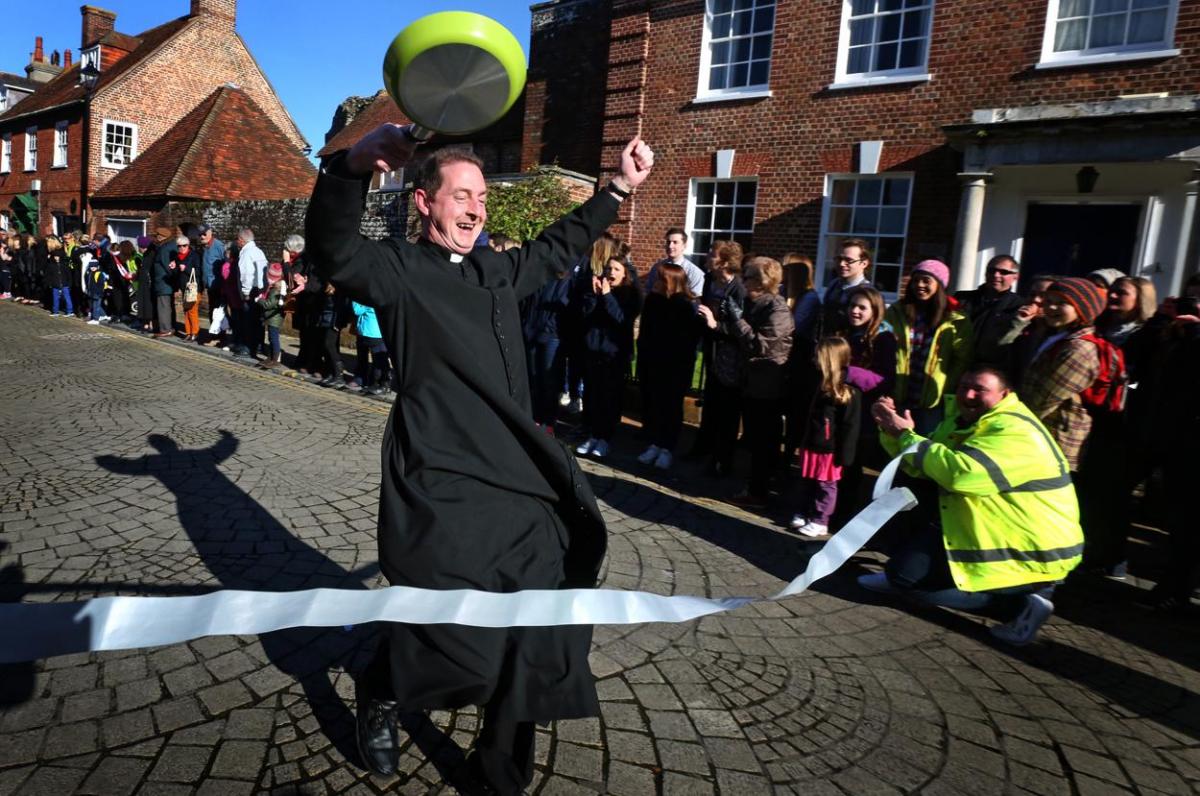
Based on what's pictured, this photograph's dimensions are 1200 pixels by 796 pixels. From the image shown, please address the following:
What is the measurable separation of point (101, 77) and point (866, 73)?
1232 inches

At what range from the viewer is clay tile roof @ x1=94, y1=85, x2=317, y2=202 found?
26.2m

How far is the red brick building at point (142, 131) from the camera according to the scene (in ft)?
89.5

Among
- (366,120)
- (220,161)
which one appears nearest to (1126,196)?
(366,120)

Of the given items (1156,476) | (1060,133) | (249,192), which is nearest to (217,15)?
(249,192)

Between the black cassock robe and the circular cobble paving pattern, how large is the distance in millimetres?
549

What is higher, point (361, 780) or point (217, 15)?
point (217, 15)

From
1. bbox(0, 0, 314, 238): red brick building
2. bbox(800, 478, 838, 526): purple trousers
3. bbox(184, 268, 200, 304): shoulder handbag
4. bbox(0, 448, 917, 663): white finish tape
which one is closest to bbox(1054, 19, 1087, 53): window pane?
bbox(800, 478, 838, 526): purple trousers

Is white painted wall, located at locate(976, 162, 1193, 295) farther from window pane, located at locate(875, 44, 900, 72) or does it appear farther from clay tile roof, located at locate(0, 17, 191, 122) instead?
clay tile roof, located at locate(0, 17, 191, 122)

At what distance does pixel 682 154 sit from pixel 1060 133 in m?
6.37

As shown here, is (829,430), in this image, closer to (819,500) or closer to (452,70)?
(819,500)

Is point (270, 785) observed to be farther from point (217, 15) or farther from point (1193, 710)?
point (217, 15)

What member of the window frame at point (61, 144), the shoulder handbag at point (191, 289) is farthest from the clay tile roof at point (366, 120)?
the shoulder handbag at point (191, 289)

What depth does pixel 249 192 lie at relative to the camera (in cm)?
2731

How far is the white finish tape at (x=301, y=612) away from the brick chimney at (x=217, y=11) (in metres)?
37.3
